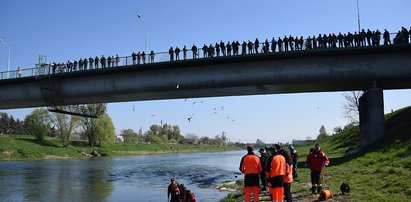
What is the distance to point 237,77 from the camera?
34.5 m

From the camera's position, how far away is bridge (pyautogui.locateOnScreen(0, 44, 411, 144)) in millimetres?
32344

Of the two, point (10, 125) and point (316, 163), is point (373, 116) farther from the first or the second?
point (10, 125)

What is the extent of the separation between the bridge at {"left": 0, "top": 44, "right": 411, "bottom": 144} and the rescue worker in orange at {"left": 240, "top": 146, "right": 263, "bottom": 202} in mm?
21836

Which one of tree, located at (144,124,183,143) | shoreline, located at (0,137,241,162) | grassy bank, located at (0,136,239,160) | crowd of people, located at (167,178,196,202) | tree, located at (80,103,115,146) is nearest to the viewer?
crowd of people, located at (167,178,196,202)

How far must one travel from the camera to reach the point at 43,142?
8706cm

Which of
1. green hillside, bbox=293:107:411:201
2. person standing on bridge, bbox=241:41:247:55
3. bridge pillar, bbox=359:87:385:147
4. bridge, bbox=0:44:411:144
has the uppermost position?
person standing on bridge, bbox=241:41:247:55

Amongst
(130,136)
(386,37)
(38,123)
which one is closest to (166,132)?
(130,136)

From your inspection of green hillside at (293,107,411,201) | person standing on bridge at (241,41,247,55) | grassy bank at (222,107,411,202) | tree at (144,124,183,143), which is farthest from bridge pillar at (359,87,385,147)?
tree at (144,124,183,143)

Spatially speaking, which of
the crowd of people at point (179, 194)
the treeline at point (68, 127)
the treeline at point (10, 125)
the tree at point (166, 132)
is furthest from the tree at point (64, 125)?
the tree at point (166, 132)

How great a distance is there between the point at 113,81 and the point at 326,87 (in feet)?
64.2

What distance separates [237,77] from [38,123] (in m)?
71.0

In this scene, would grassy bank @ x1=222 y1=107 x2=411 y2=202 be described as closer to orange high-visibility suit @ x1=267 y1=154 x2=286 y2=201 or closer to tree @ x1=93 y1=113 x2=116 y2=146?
orange high-visibility suit @ x1=267 y1=154 x2=286 y2=201

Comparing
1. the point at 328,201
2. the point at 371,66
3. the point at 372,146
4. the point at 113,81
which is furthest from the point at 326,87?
the point at 328,201

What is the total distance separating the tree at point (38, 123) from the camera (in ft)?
295
